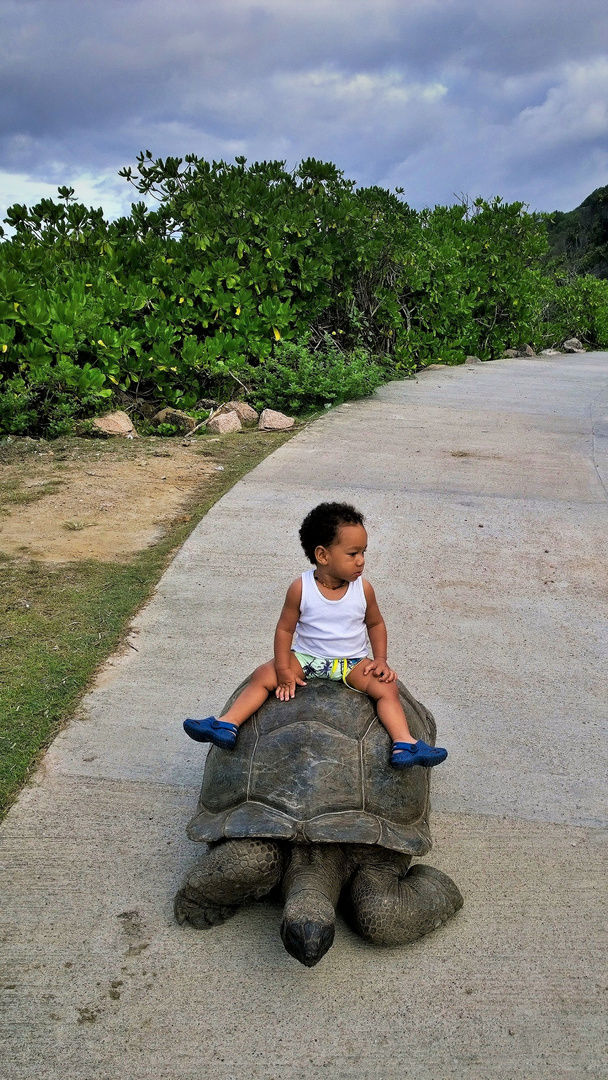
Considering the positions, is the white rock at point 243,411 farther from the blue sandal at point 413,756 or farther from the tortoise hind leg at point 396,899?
the tortoise hind leg at point 396,899

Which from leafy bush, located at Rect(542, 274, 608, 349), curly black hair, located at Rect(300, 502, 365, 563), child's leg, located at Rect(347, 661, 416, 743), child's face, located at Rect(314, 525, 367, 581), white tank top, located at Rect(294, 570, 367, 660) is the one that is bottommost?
leafy bush, located at Rect(542, 274, 608, 349)

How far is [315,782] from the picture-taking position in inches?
117

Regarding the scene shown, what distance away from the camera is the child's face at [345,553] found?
3.26 metres

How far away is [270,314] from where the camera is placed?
408 inches

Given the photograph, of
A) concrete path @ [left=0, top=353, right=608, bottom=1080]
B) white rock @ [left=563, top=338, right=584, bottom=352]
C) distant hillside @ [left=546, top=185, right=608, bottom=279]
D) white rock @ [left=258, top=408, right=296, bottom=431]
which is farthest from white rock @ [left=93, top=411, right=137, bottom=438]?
distant hillside @ [left=546, top=185, right=608, bottom=279]

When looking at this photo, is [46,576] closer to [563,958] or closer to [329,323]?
[563,958]

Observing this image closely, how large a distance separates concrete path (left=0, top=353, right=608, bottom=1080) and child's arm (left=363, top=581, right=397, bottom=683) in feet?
2.14

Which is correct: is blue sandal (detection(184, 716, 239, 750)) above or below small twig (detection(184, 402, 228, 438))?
above

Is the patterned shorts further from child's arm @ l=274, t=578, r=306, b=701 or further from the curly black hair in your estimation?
the curly black hair

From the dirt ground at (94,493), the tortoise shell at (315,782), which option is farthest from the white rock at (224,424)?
the tortoise shell at (315,782)

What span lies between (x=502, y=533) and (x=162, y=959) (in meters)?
4.16

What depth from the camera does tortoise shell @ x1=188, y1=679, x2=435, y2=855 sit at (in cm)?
Result: 292

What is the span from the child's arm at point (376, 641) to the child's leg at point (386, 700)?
22 mm

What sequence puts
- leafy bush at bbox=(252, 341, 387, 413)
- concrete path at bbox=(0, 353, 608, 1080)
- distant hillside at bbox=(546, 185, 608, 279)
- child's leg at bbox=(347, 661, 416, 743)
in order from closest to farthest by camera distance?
concrete path at bbox=(0, 353, 608, 1080), child's leg at bbox=(347, 661, 416, 743), leafy bush at bbox=(252, 341, 387, 413), distant hillside at bbox=(546, 185, 608, 279)
